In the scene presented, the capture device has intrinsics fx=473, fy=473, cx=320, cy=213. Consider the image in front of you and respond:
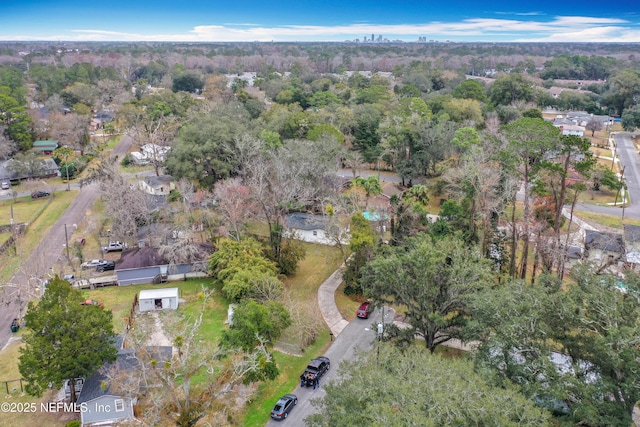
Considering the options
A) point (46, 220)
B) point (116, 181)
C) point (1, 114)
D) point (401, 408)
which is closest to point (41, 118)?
point (1, 114)

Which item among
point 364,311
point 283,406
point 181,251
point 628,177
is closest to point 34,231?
point 181,251

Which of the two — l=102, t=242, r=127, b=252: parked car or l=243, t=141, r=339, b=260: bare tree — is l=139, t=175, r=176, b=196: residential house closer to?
l=102, t=242, r=127, b=252: parked car

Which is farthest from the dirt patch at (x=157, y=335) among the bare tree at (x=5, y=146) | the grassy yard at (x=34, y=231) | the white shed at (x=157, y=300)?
the bare tree at (x=5, y=146)

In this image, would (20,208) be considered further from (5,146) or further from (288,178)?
(288,178)

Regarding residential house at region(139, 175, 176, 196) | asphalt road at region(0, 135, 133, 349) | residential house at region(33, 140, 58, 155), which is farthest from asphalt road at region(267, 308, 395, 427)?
residential house at region(33, 140, 58, 155)

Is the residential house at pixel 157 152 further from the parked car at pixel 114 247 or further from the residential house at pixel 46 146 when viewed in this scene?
the parked car at pixel 114 247

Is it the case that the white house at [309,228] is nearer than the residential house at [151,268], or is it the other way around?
the residential house at [151,268]
